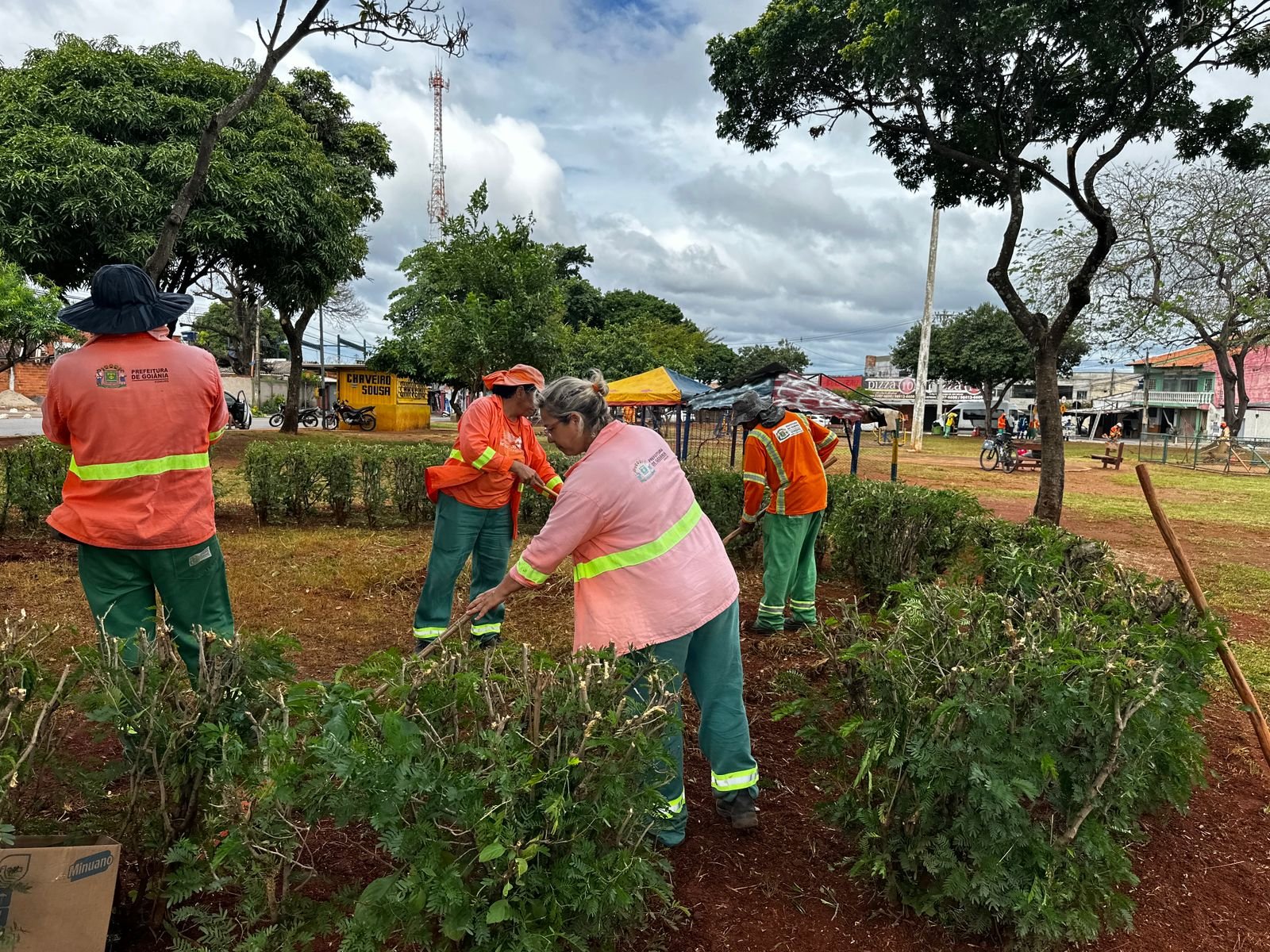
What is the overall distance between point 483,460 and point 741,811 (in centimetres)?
222

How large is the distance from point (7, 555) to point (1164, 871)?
314 inches

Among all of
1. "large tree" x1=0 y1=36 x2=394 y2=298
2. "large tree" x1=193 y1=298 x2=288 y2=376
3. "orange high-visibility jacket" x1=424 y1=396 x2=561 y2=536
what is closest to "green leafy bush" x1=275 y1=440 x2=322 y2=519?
"orange high-visibility jacket" x1=424 y1=396 x2=561 y2=536

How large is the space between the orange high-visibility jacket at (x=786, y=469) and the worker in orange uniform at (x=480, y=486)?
137 centimetres

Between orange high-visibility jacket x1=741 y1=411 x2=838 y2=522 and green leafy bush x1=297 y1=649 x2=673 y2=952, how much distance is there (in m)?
3.12

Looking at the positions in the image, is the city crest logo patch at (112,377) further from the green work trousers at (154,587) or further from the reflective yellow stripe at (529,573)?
the reflective yellow stripe at (529,573)

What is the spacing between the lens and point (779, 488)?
190 inches

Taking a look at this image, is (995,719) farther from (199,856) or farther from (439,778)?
(199,856)

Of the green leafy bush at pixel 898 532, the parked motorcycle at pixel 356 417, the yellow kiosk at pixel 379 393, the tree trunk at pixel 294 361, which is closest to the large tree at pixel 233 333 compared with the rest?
the yellow kiosk at pixel 379 393

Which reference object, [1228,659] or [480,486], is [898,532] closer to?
[1228,659]

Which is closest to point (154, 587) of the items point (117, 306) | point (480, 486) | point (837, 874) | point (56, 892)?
point (117, 306)

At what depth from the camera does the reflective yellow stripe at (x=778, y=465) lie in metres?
4.78

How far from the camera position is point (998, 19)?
6.18m

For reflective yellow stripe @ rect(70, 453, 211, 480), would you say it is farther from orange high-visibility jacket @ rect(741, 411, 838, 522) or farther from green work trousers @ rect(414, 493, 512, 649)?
orange high-visibility jacket @ rect(741, 411, 838, 522)

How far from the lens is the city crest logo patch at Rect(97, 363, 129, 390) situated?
2613mm
